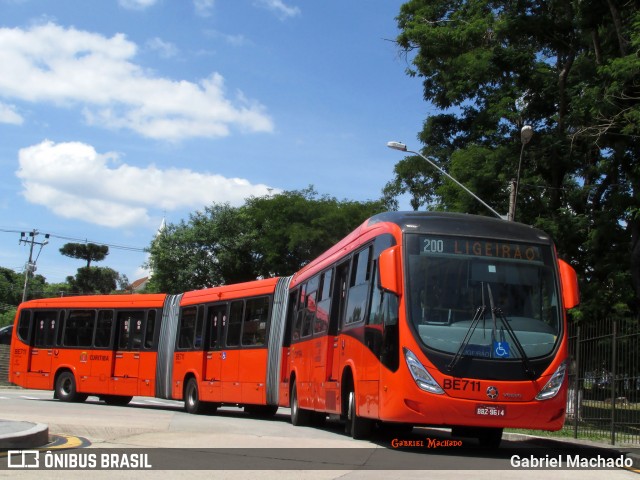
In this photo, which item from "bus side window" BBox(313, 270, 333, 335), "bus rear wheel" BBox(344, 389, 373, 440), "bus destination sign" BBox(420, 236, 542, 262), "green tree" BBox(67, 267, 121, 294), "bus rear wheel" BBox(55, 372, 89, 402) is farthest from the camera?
"green tree" BBox(67, 267, 121, 294)

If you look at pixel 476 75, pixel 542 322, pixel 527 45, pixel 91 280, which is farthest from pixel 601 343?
pixel 91 280

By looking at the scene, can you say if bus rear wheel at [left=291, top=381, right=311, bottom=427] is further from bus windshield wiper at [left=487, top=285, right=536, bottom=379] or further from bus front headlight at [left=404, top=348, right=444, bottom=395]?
bus windshield wiper at [left=487, top=285, right=536, bottom=379]

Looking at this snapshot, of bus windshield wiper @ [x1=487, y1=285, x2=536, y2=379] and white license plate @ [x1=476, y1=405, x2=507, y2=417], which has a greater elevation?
bus windshield wiper @ [x1=487, y1=285, x2=536, y2=379]

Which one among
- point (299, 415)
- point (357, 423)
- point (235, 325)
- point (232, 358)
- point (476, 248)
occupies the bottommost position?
point (299, 415)

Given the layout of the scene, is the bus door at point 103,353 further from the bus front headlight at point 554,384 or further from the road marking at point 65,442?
the bus front headlight at point 554,384

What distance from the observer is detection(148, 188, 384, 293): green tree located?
59.6 m

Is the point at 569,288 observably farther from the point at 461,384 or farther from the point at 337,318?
the point at 337,318

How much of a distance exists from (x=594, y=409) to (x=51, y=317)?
16.9 metres

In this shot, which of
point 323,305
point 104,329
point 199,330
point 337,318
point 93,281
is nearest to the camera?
point 337,318

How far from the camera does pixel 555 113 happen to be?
93.7 ft

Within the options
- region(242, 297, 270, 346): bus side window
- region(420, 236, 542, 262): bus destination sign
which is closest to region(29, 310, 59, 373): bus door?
region(242, 297, 270, 346): bus side window

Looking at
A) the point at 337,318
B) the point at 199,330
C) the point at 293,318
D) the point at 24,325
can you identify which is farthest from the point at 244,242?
the point at 337,318

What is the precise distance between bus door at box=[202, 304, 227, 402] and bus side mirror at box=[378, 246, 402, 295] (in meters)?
10.8

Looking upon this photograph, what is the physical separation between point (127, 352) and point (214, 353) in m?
3.87
